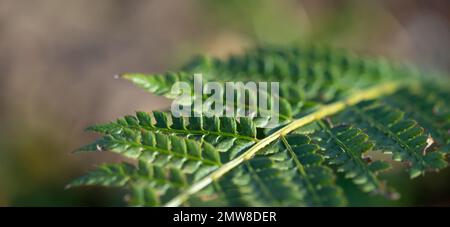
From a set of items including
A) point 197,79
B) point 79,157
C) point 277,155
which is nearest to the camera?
point 277,155

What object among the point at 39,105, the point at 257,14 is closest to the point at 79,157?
the point at 39,105

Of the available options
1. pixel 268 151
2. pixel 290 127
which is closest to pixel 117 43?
pixel 290 127

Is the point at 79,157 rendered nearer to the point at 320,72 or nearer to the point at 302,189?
the point at 320,72

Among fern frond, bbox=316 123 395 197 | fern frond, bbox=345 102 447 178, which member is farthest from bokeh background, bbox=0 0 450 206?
fern frond, bbox=316 123 395 197

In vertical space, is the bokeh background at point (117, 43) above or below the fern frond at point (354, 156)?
above

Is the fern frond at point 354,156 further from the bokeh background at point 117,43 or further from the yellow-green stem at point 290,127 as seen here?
the bokeh background at point 117,43

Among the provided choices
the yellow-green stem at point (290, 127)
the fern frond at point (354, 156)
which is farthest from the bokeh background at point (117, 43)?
the fern frond at point (354, 156)
